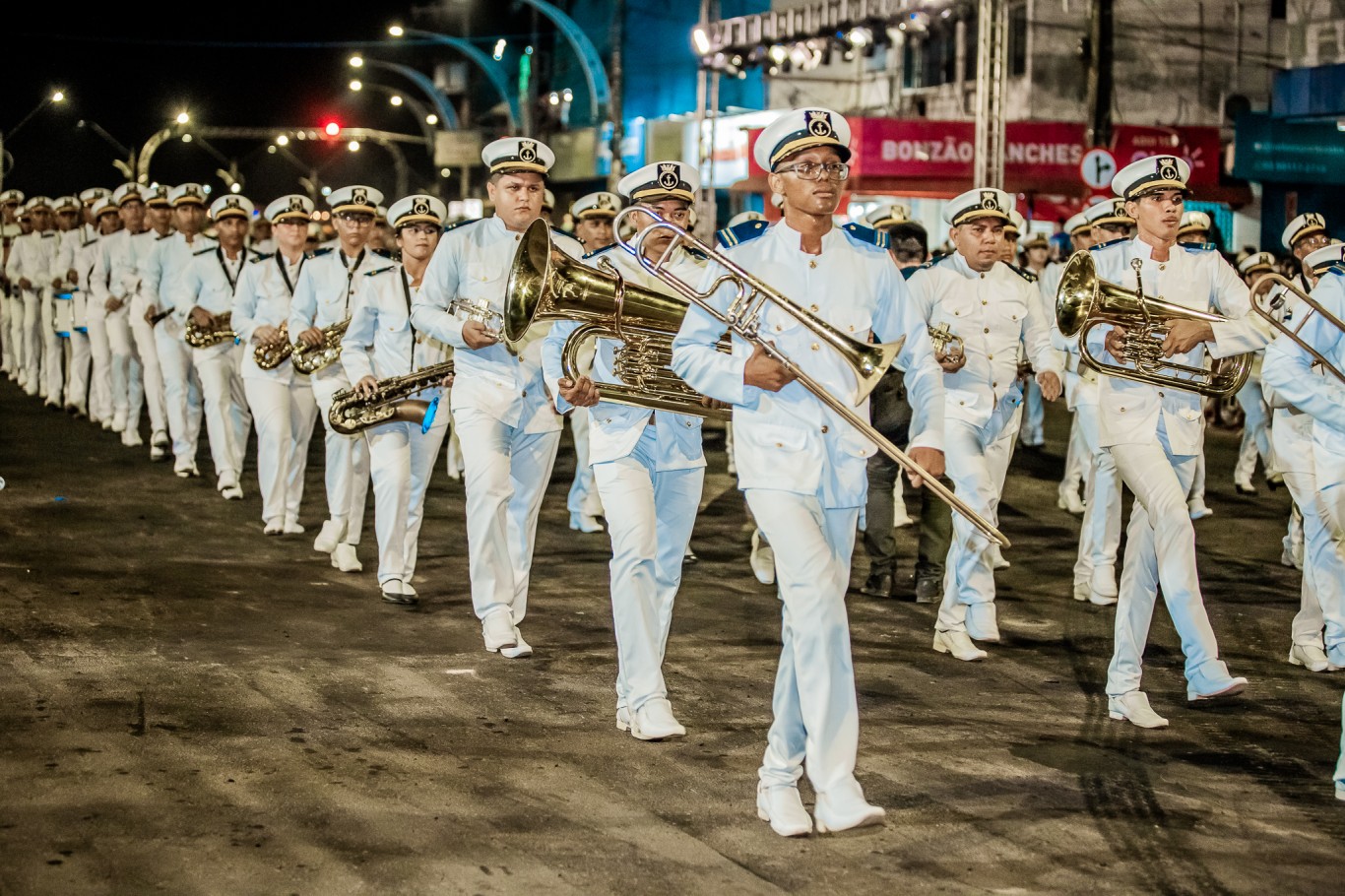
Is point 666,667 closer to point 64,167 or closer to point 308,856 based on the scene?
point 308,856

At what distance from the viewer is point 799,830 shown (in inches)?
234

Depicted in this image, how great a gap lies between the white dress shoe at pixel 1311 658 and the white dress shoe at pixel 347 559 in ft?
18.8

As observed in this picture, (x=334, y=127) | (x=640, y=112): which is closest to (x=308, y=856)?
(x=334, y=127)

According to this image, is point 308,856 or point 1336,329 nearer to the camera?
point 308,856

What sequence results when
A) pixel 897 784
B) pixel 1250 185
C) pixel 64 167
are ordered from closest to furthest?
pixel 897 784 → pixel 1250 185 → pixel 64 167

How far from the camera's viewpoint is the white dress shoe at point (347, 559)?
1142 cm

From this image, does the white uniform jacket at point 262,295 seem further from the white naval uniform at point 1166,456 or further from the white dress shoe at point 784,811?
the white dress shoe at point 784,811

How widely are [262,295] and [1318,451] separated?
25.9 feet

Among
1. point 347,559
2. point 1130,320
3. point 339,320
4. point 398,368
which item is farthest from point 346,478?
point 1130,320

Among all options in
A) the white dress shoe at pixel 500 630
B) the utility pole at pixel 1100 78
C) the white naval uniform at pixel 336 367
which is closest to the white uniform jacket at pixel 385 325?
the white naval uniform at pixel 336 367

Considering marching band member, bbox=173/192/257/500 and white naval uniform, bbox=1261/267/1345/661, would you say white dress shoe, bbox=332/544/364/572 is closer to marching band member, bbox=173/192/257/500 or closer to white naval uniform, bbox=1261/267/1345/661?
marching band member, bbox=173/192/257/500

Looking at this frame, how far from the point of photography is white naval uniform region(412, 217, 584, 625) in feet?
29.0

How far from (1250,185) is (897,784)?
1174 inches

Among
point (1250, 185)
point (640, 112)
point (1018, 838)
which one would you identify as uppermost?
point (640, 112)
